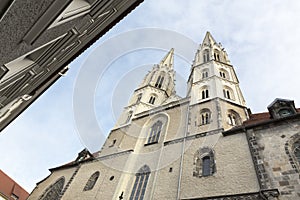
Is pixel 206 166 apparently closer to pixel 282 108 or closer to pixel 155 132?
pixel 282 108

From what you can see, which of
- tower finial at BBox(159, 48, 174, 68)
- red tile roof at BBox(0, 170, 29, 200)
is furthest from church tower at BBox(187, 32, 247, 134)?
red tile roof at BBox(0, 170, 29, 200)

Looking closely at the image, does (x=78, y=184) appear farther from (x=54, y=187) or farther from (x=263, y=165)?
(x=263, y=165)

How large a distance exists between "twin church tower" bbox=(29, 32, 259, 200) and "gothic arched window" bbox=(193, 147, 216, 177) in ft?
0.17

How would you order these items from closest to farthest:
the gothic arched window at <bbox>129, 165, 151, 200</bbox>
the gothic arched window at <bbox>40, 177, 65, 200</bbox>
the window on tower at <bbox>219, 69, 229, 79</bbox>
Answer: the gothic arched window at <bbox>129, 165, 151, 200</bbox>, the gothic arched window at <bbox>40, 177, 65, 200</bbox>, the window on tower at <bbox>219, 69, 229, 79</bbox>

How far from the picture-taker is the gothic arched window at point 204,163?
9658mm

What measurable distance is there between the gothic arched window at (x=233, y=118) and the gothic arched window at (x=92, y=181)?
9.96 meters

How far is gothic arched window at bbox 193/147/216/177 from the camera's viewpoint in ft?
31.7

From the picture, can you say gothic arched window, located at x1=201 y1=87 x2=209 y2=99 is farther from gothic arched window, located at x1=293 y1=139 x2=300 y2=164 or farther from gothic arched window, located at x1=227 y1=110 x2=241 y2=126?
gothic arched window, located at x1=293 y1=139 x2=300 y2=164

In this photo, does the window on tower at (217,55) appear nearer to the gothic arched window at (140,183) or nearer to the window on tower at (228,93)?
the window on tower at (228,93)

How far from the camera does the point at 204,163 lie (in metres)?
10.3

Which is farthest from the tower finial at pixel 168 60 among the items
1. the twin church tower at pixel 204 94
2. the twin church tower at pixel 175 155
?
the twin church tower at pixel 175 155

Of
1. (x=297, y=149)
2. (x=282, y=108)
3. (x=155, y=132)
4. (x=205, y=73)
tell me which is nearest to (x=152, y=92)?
(x=205, y=73)

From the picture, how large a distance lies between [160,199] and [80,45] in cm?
796

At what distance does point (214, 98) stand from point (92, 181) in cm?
1065
